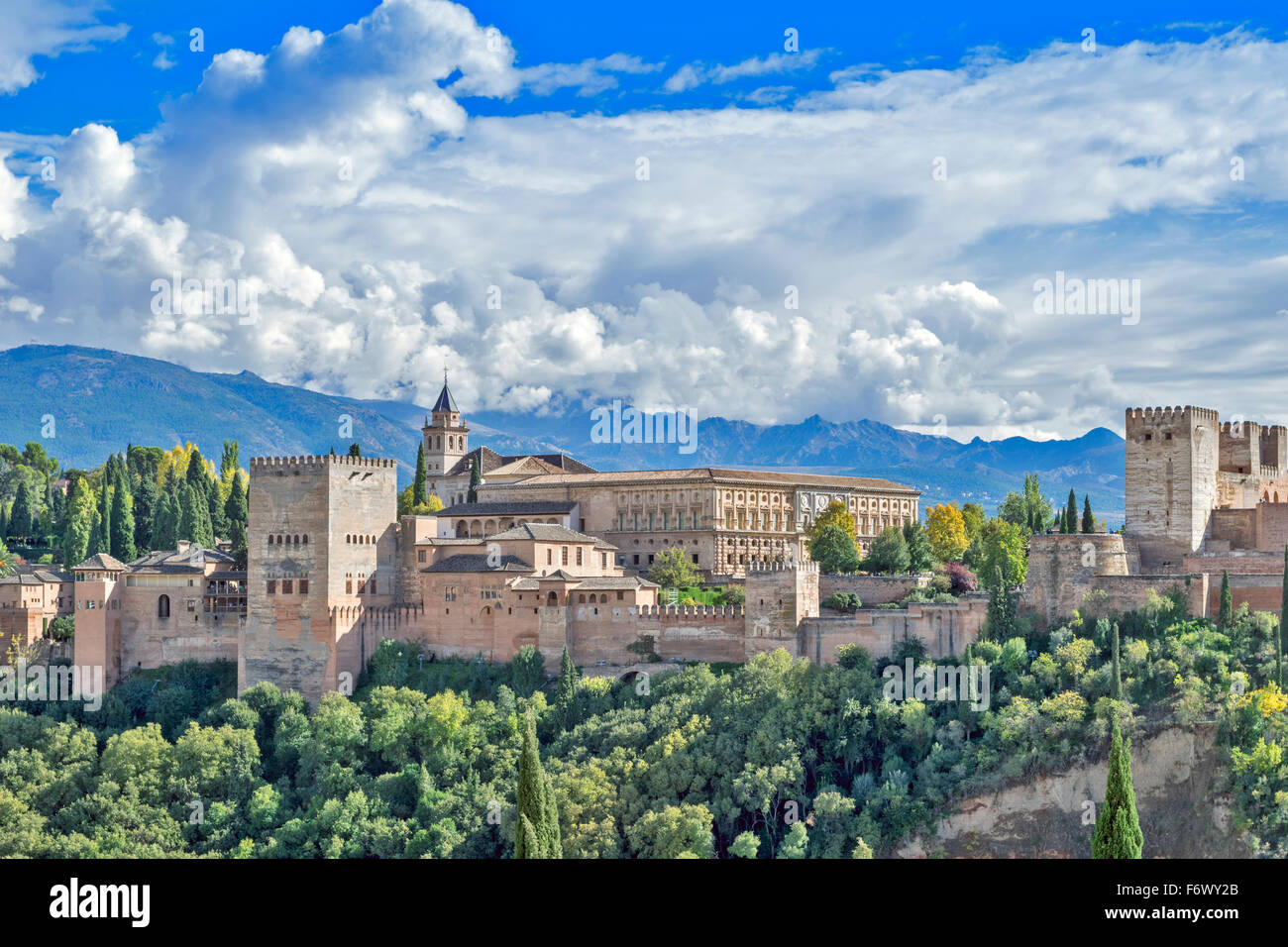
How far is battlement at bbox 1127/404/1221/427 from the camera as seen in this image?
1907 inches

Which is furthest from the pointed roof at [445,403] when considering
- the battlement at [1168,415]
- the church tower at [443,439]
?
the battlement at [1168,415]

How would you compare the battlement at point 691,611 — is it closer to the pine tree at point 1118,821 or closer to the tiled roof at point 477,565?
the tiled roof at point 477,565

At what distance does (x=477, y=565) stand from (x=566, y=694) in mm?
7059

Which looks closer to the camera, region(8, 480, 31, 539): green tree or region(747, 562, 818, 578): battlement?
region(747, 562, 818, 578): battlement

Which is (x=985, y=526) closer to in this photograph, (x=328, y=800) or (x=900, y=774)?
(x=900, y=774)

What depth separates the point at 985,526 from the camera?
61438 millimetres

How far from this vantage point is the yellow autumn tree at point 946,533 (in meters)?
62.7

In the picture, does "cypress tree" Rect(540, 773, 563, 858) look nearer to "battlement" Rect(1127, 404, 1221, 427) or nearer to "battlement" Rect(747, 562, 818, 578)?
"battlement" Rect(747, 562, 818, 578)

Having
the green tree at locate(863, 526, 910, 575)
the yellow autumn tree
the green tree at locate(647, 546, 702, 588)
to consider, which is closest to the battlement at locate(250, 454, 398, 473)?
the green tree at locate(647, 546, 702, 588)

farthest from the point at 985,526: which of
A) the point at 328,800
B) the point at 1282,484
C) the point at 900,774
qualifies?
the point at 328,800

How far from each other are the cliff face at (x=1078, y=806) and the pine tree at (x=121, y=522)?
46.7m

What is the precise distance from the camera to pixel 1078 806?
40.2m

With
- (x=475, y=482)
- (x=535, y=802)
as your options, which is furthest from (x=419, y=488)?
(x=535, y=802)

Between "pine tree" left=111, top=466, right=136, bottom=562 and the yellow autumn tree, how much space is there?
39.3 meters
